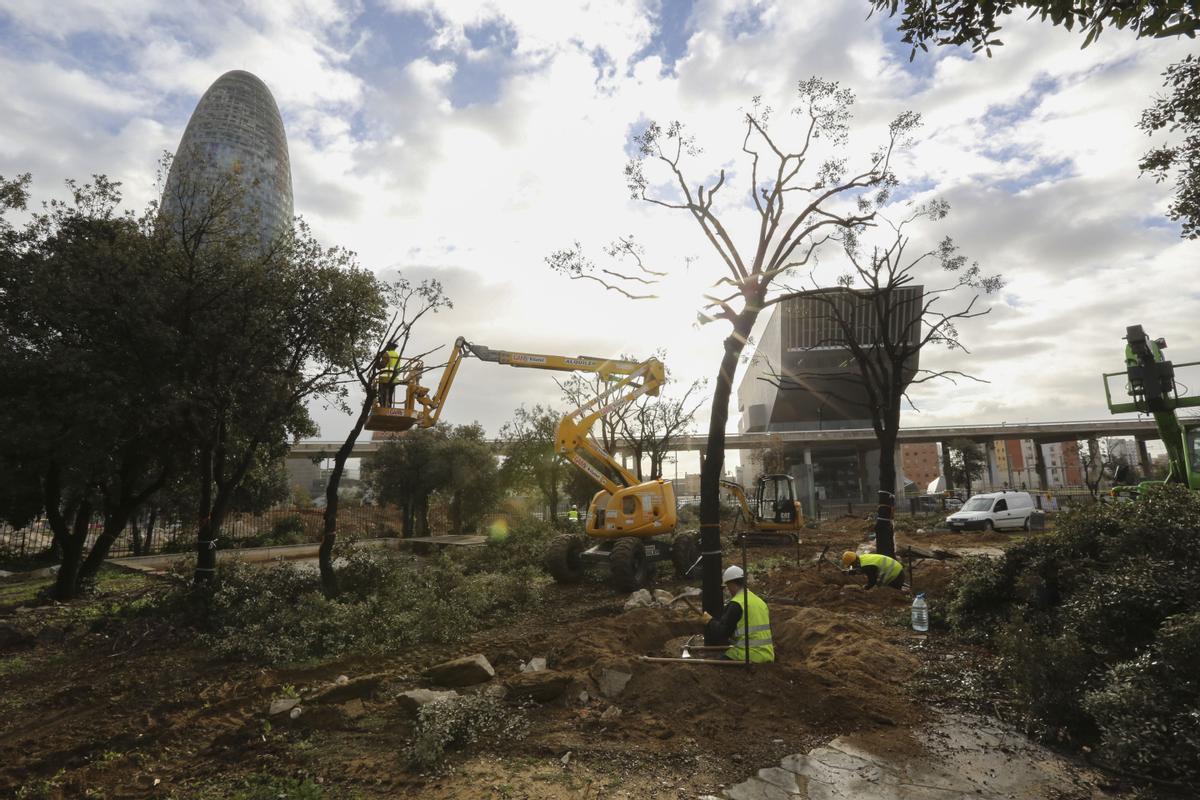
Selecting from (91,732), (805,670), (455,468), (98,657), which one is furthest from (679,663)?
(455,468)

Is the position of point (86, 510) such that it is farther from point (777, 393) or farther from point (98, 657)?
point (777, 393)

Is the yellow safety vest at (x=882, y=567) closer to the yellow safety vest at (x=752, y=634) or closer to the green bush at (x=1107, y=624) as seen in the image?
the green bush at (x=1107, y=624)

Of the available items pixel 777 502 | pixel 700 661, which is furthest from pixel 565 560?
pixel 777 502

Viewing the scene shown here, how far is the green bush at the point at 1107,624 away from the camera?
481 cm

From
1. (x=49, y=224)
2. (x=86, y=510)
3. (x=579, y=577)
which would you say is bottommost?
(x=579, y=577)

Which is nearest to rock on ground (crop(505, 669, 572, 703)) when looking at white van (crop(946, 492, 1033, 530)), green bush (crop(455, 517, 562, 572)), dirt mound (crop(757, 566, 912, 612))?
dirt mound (crop(757, 566, 912, 612))

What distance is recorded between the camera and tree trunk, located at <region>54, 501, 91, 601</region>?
45.5 ft

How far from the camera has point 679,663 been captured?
23.2 feet

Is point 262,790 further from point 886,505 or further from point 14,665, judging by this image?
point 886,505

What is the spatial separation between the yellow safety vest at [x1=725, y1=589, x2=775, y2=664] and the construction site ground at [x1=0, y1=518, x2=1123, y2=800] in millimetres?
210

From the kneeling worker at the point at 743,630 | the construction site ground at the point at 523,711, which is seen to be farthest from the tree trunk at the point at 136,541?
the kneeling worker at the point at 743,630

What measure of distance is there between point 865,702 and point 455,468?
96.1ft

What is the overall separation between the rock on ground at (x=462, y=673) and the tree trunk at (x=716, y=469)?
374 centimetres

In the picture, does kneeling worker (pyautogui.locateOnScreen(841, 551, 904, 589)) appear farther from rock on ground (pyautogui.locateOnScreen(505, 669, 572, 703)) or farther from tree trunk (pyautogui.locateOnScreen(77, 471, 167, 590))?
tree trunk (pyautogui.locateOnScreen(77, 471, 167, 590))
